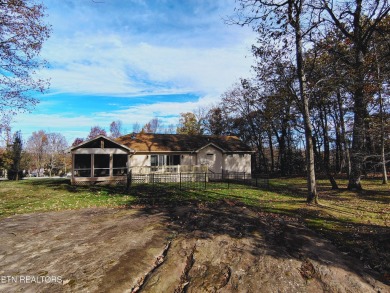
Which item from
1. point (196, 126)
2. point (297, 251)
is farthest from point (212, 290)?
point (196, 126)

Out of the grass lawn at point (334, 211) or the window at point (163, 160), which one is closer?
the grass lawn at point (334, 211)

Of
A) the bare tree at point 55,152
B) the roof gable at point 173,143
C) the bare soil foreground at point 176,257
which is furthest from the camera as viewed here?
the bare tree at point 55,152

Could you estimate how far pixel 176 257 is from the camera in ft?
18.5

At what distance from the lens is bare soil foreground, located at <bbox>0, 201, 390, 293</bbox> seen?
4.51 metres

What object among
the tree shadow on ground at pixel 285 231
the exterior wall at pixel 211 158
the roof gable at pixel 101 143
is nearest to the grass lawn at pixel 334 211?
the tree shadow on ground at pixel 285 231

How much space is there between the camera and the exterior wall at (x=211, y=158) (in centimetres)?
2798

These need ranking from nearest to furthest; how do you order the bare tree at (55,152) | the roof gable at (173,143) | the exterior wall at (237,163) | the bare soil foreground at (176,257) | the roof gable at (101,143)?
the bare soil foreground at (176,257)
the roof gable at (101,143)
the roof gable at (173,143)
the exterior wall at (237,163)
the bare tree at (55,152)

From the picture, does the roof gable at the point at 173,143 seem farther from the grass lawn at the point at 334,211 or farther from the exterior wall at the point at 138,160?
the grass lawn at the point at 334,211

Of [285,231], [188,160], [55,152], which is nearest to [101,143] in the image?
[188,160]

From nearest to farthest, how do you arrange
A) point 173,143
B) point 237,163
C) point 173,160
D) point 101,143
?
point 101,143 → point 173,160 → point 173,143 → point 237,163

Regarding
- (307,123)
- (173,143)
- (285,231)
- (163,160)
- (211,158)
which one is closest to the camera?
(285,231)

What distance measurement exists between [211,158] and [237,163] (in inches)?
144

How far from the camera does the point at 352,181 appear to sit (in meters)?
17.4

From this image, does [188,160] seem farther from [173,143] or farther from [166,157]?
[173,143]
